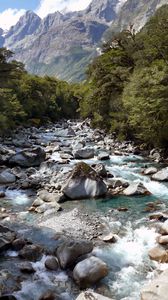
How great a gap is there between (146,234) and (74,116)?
9069 centimetres

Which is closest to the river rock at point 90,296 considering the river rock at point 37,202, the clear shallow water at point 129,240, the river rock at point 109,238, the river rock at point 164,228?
the clear shallow water at point 129,240

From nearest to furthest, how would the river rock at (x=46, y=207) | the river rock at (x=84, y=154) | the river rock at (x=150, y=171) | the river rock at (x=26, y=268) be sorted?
1. the river rock at (x=26, y=268)
2. the river rock at (x=46, y=207)
3. the river rock at (x=150, y=171)
4. the river rock at (x=84, y=154)

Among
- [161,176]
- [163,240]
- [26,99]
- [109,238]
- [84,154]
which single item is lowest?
[109,238]

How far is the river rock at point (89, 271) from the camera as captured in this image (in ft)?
42.7

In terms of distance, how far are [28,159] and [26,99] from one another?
128ft

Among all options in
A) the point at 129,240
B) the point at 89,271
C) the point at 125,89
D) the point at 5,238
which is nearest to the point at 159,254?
the point at 129,240

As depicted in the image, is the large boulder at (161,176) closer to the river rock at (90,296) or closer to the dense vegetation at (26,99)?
the river rock at (90,296)

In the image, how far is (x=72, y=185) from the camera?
22812mm

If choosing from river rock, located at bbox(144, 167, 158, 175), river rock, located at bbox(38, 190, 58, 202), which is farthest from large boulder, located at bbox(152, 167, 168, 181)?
river rock, located at bbox(38, 190, 58, 202)

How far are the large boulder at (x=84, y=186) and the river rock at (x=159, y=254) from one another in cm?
800

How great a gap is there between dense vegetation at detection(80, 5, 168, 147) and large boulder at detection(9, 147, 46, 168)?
9.54 m

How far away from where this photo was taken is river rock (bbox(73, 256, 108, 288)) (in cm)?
1301

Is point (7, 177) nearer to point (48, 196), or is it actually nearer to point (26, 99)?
point (48, 196)

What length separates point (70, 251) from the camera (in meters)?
14.4
